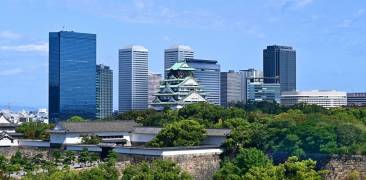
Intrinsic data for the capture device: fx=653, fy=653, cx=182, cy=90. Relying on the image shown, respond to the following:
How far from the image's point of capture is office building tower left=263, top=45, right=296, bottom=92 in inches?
5497

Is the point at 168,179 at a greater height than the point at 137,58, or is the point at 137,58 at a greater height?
the point at 137,58

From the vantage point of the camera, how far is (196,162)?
3312cm

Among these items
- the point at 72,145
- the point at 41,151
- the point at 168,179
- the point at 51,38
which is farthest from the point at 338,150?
the point at 51,38

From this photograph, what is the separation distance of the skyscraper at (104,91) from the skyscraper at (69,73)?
419 inches

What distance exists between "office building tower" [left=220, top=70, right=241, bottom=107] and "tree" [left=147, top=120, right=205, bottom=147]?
295ft

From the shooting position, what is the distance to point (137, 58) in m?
127

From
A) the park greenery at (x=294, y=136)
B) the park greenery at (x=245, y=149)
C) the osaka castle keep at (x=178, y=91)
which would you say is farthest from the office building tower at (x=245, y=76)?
the park greenery at (x=294, y=136)

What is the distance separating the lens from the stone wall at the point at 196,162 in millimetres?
32469

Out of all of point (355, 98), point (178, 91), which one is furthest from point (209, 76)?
point (178, 91)

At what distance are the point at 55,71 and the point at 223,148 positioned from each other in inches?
2620

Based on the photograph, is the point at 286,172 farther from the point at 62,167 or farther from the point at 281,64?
the point at 281,64

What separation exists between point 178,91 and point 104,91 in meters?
54.6

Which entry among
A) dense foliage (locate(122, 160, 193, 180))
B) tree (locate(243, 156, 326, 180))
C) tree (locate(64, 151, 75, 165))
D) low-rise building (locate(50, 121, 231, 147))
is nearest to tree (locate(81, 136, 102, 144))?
low-rise building (locate(50, 121, 231, 147))

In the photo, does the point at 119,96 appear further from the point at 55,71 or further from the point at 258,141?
the point at 258,141
